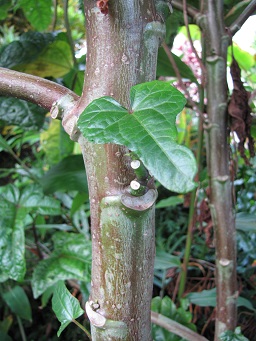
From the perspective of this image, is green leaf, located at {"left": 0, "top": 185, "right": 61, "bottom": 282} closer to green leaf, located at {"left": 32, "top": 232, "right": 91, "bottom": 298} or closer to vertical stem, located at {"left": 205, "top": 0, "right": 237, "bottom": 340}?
green leaf, located at {"left": 32, "top": 232, "right": 91, "bottom": 298}

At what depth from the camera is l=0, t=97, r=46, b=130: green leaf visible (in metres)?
0.61

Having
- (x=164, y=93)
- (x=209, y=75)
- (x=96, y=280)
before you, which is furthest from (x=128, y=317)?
(x=209, y=75)

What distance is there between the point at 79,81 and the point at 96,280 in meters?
0.47

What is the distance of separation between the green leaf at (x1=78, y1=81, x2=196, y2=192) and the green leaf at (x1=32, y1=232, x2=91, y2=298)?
464 mm

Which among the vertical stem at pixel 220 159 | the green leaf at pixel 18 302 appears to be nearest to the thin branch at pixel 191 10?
the vertical stem at pixel 220 159

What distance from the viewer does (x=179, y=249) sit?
3.57 feet

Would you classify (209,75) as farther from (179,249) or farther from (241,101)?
(179,249)

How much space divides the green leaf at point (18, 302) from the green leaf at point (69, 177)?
0.98 feet

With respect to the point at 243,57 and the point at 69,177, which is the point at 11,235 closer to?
the point at 69,177

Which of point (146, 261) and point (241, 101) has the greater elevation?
point (241, 101)

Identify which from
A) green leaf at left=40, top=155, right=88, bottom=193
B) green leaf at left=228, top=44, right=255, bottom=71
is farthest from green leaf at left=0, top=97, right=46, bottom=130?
green leaf at left=228, top=44, right=255, bottom=71

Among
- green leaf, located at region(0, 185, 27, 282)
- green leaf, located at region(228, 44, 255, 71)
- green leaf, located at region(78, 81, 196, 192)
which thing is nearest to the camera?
green leaf, located at region(78, 81, 196, 192)

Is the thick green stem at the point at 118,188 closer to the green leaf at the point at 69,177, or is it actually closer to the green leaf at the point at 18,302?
the green leaf at the point at 69,177

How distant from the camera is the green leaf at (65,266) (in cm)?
63
